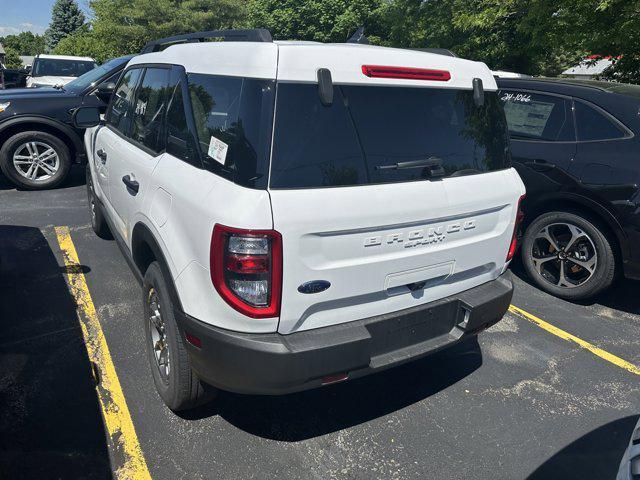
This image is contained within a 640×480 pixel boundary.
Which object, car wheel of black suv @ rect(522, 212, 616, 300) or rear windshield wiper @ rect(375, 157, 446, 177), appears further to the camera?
car wheel of black suv @ rect(522, 212, 616, 300)

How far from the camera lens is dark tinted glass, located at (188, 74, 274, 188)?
1877 millimetres

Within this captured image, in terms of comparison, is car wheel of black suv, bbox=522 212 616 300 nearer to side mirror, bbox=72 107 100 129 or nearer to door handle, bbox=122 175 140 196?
door handle, bbox=122 175 140 196

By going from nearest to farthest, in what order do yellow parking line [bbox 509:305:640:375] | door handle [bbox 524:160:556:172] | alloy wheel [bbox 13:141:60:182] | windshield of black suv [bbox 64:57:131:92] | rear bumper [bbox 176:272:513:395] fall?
rear bumper [bbox 176:272:513:395]
yellow parking line [bbox 509:305:640:375]
door handle [bbox 524:160:556:172]
alloy wheel [bbox 13:141:60:182]
windshield of black suv [bbox 64:57:131:92]

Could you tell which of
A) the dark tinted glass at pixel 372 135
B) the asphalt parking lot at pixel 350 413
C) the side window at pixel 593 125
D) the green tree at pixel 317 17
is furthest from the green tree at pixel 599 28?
the green tree at pixel 317 17

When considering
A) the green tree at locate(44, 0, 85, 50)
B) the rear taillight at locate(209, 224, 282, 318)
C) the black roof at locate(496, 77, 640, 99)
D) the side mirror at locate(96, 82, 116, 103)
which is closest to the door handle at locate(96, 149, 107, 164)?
the rear taillight at locate(209, 224, 282, 318)

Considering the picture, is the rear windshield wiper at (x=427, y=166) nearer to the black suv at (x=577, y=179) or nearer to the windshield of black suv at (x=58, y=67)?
the black suv at (x=577, y=179)

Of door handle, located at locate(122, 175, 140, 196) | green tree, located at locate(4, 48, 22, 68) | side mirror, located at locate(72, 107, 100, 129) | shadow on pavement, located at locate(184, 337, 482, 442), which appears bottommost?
green tree, located at locate(4, 48, 22, 68)

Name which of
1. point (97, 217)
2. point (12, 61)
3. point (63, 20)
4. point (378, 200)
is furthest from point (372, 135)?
point (63, 20)

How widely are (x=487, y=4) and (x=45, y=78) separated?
1139 centimetres

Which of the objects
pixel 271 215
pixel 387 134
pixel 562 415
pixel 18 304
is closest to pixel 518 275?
pixel 562 415

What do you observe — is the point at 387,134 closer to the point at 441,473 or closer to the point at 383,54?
the point at 383,54

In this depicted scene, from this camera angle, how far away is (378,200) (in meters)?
2.04

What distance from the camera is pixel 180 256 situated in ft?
7.03

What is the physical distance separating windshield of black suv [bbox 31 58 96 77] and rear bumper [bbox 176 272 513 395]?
1319 centimetres
